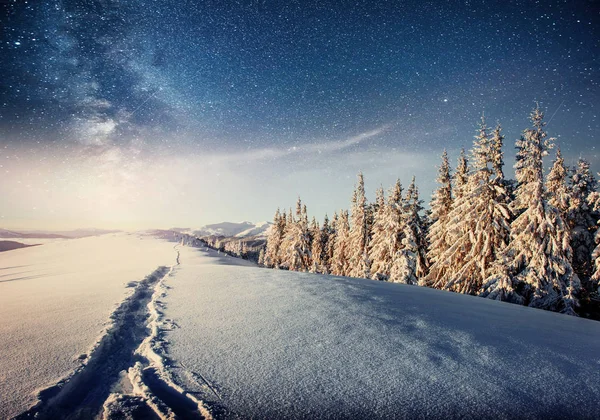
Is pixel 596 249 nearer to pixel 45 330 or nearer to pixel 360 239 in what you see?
pixel 360 239

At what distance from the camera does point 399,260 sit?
25.3 metres

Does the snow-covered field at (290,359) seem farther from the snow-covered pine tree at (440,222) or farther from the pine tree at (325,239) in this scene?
the pine tree at (325,239)

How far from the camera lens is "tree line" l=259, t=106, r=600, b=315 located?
18.1 metres

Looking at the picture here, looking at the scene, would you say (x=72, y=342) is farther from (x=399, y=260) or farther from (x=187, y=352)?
(x=399, y=260)

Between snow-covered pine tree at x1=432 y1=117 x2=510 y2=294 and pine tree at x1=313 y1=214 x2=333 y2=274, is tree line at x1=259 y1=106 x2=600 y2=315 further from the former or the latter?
pine tree at x1=313 y1=214 x2=333 y2=274

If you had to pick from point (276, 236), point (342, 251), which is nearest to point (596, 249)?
point (342, 251)

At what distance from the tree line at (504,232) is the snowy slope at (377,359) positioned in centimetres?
1403

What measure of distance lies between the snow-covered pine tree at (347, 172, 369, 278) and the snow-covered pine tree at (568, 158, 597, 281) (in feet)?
61.9

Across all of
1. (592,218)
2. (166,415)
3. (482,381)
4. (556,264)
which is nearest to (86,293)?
(166,415)

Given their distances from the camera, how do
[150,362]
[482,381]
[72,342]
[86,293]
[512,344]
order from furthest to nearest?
[86,293] < [512,344] < [72,342] < [150,362] < [482,381]

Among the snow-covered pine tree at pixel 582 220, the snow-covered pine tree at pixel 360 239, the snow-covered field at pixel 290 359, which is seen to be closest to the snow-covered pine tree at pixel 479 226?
the snow-covered pine tree at pixel 582 220

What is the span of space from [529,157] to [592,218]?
41.4 feet

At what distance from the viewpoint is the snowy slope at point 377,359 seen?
318cm

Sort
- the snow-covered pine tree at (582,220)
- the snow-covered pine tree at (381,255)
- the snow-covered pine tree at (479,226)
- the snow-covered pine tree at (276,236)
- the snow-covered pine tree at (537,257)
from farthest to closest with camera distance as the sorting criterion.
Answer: the snow-covered pine tree at (276,236), the snow-covered pine tree at (381,255), the snow-covered pine tree at (582,220), the snow-covered pine tree at (479,226), the snow-covered pine tree at (537,257)
